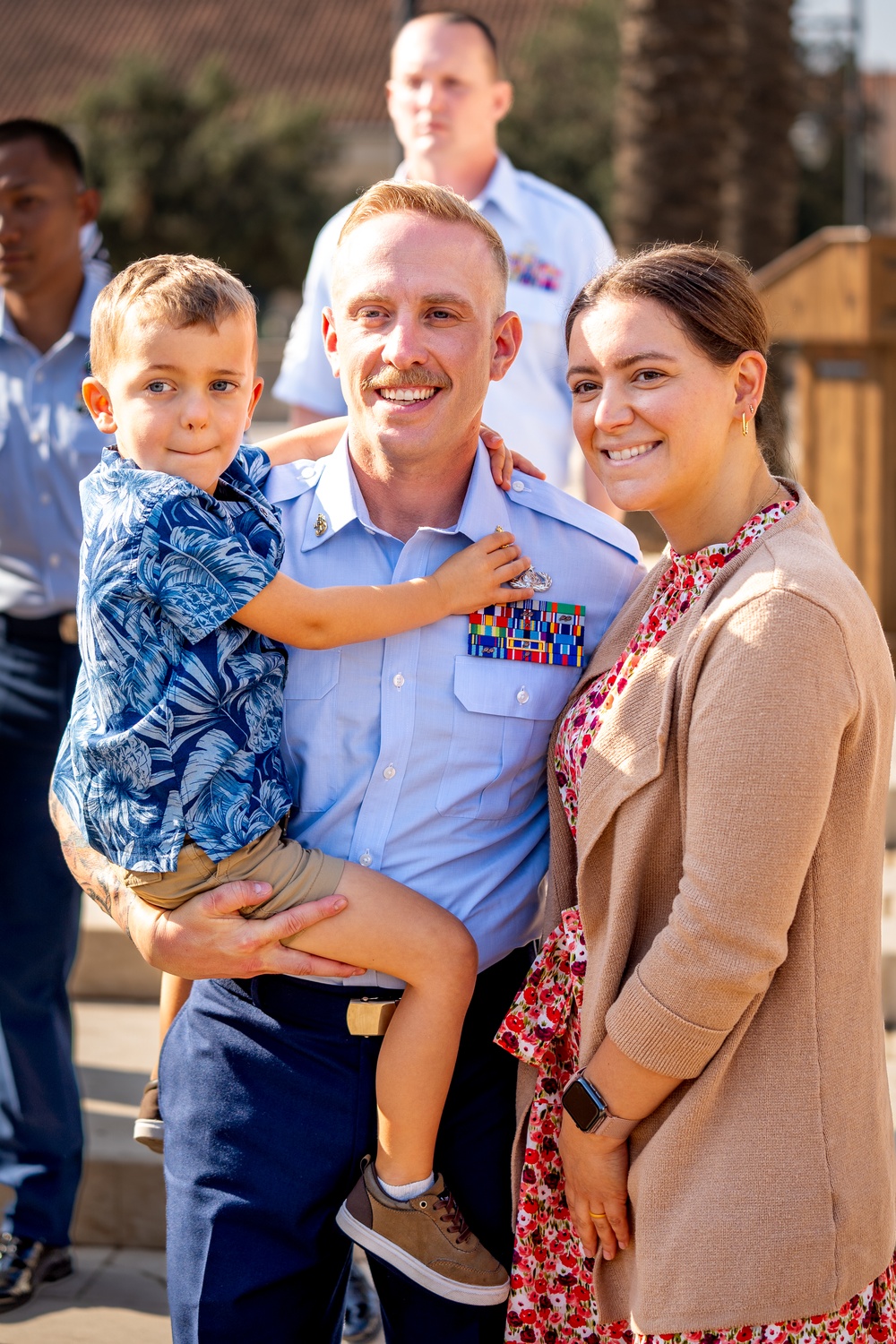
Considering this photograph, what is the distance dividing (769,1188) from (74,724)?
116 centimetres

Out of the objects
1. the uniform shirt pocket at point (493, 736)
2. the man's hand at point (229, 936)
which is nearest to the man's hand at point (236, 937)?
the man's hand at point (229, 936)

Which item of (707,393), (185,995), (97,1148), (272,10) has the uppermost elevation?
(272,10)

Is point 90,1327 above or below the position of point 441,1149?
below

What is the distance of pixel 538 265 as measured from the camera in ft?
12.4

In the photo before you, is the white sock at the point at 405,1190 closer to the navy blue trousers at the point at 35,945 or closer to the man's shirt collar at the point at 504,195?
the navy blue trousers at the point at 35,945

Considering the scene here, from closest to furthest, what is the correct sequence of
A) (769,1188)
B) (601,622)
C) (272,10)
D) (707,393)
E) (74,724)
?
(769,1188) → (707,393) → (74,724) → (601,622) → (272,10)

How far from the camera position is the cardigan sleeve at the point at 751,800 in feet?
5.58

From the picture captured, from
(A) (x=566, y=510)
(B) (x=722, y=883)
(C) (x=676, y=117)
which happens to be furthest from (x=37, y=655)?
(C) (x=676, y=117)

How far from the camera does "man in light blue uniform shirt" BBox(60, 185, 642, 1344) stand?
6.70 ft

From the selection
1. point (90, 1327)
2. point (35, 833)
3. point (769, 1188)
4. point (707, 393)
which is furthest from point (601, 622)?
point (90, 1327)

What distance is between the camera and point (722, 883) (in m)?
1.72

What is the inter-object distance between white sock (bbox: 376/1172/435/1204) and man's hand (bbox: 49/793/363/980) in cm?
31

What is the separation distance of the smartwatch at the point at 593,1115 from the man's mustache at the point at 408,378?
1.02m

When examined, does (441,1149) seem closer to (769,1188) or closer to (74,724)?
(769,1188)
